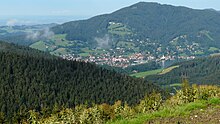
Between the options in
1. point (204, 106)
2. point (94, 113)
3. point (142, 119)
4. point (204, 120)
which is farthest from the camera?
point (94, 113)

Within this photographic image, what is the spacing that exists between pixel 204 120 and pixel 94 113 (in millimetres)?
9015

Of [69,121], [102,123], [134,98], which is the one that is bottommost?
[134,98]

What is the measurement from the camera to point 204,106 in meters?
20.2

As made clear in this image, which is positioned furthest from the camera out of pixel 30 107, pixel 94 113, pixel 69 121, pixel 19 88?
pixel 19 88

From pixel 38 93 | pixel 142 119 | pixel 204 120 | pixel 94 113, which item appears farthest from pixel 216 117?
pixel 38 93

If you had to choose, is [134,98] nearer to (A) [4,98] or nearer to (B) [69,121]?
(A) [4,98]

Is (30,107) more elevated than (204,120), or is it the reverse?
(204,120)

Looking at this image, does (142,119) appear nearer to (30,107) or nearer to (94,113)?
(94,113)

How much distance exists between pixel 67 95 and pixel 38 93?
16940 mm

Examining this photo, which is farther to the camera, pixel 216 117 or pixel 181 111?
pixel 181 111

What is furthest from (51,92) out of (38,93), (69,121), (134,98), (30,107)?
(69,121)

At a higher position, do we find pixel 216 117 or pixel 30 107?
pixel 216 117

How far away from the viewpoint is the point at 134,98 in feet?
646

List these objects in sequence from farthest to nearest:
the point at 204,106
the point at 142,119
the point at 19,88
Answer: the point at 19,88
the point at 204,106
the point at 142,119
